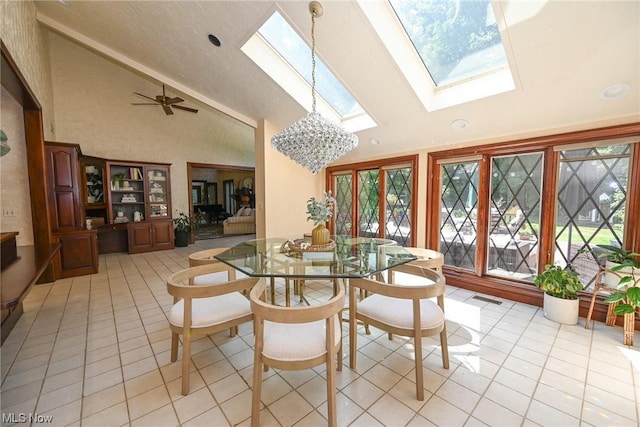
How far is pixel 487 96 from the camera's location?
2543 mm

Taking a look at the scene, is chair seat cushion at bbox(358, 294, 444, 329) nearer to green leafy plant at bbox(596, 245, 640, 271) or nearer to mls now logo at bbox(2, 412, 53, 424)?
green leafy plant at bbox(596, 245, 640, 271)

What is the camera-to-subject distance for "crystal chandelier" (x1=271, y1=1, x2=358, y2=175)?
229 centimetres


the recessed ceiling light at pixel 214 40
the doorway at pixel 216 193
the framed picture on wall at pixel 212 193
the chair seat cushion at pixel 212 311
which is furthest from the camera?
the framed picture on wall at pixel 212 193

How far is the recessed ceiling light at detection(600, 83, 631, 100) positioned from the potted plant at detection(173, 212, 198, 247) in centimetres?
731

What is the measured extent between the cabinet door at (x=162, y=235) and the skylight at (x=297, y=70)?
4.50m

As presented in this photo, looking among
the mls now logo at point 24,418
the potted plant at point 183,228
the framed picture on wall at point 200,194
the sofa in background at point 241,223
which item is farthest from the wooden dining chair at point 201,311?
the framed picture on wall at point 200,194

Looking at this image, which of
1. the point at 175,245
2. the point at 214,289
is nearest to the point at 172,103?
the point at 175,245

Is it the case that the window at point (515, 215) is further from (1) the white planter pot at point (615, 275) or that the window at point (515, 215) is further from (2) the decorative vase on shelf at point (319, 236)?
(2) the decorative vase on shelf at point (319, 236)

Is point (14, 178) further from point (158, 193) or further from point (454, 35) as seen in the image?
point (454, 35)

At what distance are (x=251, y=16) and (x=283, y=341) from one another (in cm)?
294

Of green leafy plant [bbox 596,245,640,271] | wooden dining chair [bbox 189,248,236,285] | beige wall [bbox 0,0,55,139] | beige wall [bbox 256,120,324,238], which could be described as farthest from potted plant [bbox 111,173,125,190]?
green leafy plant [bbox 596,245,640,271]

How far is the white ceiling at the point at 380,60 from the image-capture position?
185 centimetres

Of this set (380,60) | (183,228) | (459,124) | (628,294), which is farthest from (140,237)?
(628,294)

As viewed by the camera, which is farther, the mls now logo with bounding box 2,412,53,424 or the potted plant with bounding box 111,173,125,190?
the potted plant with bounding box 111,173,125,190
